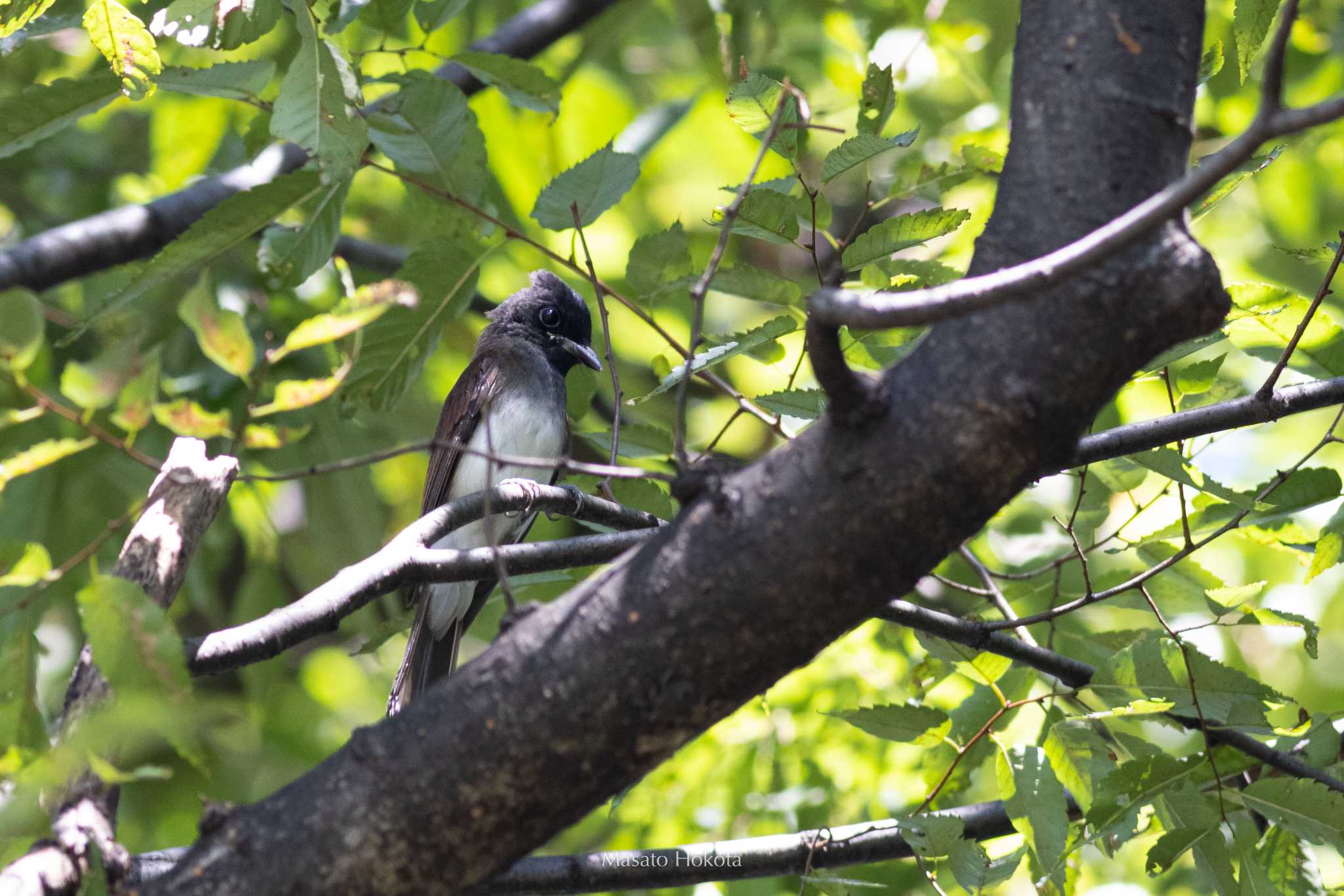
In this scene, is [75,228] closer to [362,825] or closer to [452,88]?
[452,88]

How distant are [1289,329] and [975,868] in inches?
63.6

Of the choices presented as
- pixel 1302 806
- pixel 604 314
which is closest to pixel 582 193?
pixel 604 314

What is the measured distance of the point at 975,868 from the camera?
2559 mm

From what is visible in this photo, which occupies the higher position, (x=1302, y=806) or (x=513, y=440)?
(x=513, y=440)

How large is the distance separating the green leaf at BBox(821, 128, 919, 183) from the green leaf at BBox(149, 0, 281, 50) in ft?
4.28

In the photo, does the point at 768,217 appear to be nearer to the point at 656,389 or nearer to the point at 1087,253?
the point at 656,389

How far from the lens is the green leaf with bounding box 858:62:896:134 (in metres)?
2.92

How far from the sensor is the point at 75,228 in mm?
5035

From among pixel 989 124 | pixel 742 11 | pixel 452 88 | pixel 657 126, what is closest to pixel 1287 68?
pixel 989 124

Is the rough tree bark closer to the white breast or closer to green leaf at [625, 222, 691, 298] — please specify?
green leaf at [625, 222, 691, 298]

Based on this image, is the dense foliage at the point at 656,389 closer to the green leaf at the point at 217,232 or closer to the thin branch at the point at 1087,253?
the green leaf at the point at 217,232

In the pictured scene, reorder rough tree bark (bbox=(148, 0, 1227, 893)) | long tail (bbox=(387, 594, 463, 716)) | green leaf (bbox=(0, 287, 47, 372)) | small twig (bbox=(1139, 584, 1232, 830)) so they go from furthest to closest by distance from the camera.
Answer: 1. long tail (bbox=(387, 594, 463, 716))
2. small twig (bbox=(1139, 584, 1232, 830))
3. green leaf (bbox=(0, 287, 47, 372))
4. rough tree bark (bbox=(148, 0, 1227, 893))

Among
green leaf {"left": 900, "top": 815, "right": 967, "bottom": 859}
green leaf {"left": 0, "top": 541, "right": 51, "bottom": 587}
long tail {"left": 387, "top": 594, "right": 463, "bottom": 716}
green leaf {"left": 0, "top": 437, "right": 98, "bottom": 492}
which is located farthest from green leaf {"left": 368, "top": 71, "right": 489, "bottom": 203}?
long tail {"left": 387, "top": 594, "right": 463, "bottom": 716}

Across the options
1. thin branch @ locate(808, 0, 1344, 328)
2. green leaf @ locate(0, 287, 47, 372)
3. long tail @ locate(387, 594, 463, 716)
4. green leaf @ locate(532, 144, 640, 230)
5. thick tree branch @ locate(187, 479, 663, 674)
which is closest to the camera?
thin branch @ locate(808, 0, 1344, 328)
